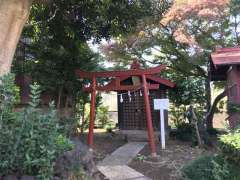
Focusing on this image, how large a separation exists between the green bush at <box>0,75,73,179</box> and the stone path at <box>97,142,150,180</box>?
9.12 ft

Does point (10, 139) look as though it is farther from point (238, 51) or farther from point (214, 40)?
point (214, 40)

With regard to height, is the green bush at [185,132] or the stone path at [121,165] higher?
the green bush at [185,132]

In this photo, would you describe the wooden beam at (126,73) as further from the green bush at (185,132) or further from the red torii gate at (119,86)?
the green bush at (185,132)

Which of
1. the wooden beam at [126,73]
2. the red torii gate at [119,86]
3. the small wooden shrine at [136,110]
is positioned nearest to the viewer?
the red torii gate at [119,86]

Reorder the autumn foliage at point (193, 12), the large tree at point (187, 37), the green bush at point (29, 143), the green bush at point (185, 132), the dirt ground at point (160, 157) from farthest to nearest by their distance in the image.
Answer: the green bush at point (185, 132)
the large tree at point (187, 37)
the autumn foliage at point (193, 12)
the dirt ground at point (160, 157)
the green bush at point (29, 143)

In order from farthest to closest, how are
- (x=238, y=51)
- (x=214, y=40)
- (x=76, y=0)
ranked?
1. (x=214, y=40)
2. (x=76, y=0)
3. (x=238, y=51)

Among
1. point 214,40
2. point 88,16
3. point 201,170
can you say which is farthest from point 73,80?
point 201,170

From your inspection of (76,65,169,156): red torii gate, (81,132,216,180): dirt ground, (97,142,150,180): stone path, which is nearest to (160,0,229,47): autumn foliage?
(76,65,169,156): red torii gate

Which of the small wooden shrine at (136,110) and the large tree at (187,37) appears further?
the small wooden shrine at (136,110)

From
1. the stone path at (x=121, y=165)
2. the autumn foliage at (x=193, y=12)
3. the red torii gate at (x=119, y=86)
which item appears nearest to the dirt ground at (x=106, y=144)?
the stone path at (x=121, y=165)

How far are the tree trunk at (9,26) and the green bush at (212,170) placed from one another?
348 centimetres

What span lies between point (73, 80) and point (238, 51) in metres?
5.62

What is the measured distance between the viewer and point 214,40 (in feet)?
46.0

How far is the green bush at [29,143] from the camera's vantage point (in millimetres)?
4688
